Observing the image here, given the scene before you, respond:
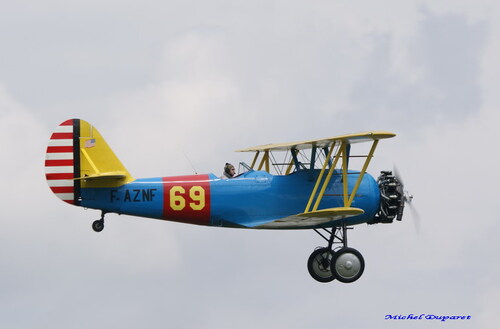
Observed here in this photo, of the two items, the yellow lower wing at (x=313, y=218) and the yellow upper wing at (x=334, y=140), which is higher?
the yellow upper wing at (x=334, y=140)

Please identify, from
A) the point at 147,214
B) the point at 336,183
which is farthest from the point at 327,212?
the point at 147,214

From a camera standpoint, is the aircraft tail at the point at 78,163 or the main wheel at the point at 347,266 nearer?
the aircraft tail at the point at 78,163

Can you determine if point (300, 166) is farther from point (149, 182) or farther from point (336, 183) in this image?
point (149, 182)

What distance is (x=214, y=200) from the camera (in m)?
23.0

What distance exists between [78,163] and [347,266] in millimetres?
5044

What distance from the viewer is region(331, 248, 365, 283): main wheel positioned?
23078 millimetres

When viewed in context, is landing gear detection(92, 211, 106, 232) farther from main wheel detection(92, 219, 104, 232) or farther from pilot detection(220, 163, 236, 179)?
pilot detection(220, 163, 236, 179)

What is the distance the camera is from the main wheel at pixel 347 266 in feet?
75.7

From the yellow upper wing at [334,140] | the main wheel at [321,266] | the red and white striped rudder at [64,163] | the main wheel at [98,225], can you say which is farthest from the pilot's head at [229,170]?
the red and white striped rudder at [64,163]

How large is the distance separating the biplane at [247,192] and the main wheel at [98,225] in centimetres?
2

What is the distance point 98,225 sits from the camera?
22750mm

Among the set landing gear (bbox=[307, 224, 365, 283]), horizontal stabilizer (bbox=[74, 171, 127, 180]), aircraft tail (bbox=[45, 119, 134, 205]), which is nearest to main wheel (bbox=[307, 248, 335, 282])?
landing gear (bbox=[307, 224, 365, 283])

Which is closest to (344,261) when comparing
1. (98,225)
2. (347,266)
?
(347,266)

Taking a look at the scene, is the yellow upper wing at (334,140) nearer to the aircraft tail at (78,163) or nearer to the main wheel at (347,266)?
the main wheel at (347,266)
